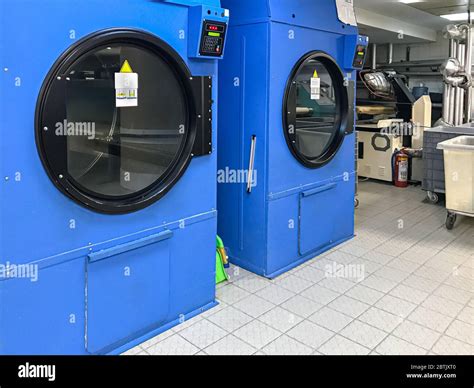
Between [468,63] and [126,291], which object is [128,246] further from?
[468,63]

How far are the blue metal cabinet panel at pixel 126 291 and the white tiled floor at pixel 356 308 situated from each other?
A: 0.15 meters

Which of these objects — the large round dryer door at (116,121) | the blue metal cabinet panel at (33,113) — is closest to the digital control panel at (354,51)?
the large round dryer door at (116,121)

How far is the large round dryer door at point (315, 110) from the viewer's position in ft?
11.0

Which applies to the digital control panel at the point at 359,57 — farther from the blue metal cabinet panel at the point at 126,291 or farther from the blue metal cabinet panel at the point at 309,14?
the blue metal cabinet panel at the point at 126,291

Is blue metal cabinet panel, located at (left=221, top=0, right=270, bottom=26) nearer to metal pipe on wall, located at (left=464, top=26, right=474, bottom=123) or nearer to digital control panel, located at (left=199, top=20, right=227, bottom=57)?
digital control panel, located at (left=199, top=20, right=227, bottom=57)

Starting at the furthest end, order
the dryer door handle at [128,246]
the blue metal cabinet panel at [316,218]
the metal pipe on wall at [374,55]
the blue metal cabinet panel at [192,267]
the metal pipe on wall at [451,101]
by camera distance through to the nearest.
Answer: the metal pipe on wall at [374,55], the metal pipe on wall at [451,101], the blue metal cabinet panel at [316,218], the blue metal cabinet panel at [192,267], the dryer door handle at [128,246]

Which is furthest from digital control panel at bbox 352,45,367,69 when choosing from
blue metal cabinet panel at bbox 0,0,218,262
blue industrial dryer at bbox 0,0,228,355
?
blue metal cabinet panel at bbox 0,0,218,262

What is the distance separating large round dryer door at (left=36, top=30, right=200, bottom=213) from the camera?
6.40ft

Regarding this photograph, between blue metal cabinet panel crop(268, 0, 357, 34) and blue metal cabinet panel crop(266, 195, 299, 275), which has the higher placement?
blue metal cabinet panel crop(268, 0, 357, 34)

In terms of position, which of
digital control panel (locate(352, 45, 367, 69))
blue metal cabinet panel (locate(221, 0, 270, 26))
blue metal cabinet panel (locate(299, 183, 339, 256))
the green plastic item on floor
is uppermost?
blue metal cabinet panel (locate(221, 0, 270, 26))

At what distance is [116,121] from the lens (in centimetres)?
233

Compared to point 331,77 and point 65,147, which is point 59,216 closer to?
point 65,147

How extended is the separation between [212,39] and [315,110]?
1.63 m

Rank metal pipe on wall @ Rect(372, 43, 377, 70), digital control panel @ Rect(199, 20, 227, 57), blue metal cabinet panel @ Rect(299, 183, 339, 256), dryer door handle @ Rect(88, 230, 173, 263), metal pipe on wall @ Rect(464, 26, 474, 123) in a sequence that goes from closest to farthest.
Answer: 1. dryer door handle @ Rect(88, 230, 173, 263)
2. digital control panel @ Rect(199, 20, 227, 57)
3. blue metal cabinet panel @ Rect(299, 183, 339, 256)
4. metal pipe on wall @ Rect(464, 26, 474, 123)
5. metal pipe on wall @ Rect(372, 43, 377, 70)
